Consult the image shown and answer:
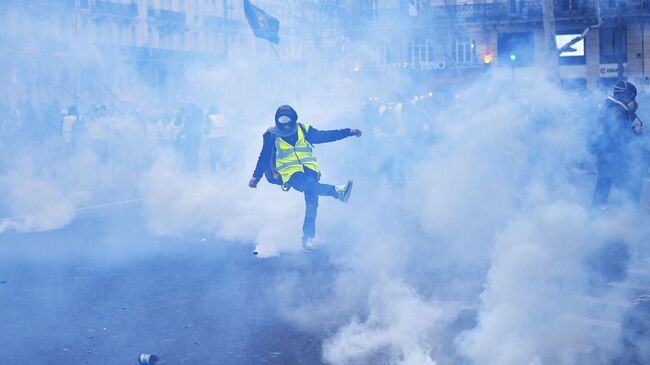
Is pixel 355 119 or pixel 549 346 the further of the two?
pixel 355 119

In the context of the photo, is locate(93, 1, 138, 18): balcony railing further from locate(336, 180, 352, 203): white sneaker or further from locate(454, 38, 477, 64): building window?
locate(336, 180, 352, 203): white sneaker

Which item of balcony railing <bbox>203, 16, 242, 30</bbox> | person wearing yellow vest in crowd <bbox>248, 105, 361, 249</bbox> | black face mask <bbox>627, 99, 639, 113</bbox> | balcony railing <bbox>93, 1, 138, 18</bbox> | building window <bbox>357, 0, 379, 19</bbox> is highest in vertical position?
balcony railing <bbox>93, 1, 138, 18</bbox>

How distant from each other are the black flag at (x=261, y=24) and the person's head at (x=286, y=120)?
23.2ft

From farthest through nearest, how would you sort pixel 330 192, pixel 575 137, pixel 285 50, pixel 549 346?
pixel 285 50 < pixel 575 137 < pixel 330 192 < pixel 549 346

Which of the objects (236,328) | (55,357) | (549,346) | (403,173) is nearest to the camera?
(549,346)

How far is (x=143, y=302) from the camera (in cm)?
643

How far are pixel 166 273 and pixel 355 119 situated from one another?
Result: 974 centimetres

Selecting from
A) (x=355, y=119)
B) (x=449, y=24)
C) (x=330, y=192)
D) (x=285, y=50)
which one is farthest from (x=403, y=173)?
(x=449, y=24)

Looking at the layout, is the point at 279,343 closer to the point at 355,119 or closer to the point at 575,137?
the point at 575,137

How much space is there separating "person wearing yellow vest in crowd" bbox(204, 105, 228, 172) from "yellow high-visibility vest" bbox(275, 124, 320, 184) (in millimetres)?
8404

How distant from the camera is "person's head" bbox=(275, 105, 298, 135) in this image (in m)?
8.21

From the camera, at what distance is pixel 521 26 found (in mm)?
30078

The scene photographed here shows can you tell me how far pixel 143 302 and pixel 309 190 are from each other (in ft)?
8.51

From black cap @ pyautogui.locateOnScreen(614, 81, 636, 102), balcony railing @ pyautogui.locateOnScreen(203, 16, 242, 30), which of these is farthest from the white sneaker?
balcony railing @ pyautogui.locateOnScreen(203, 16, 242, 30)
